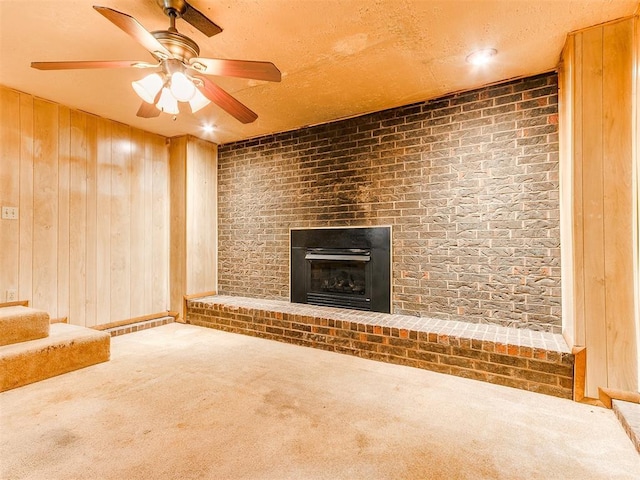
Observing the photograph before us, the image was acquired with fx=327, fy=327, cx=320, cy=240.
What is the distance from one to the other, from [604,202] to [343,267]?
7.86ft

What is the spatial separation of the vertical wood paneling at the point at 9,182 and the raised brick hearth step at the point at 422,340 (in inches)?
75.3

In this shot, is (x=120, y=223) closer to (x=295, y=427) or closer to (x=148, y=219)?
A: (x=148, y=219)

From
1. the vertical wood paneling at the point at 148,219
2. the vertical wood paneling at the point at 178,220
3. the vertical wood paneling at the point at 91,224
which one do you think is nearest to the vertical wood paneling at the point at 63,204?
the vertical wood paneling at the point at 91,224

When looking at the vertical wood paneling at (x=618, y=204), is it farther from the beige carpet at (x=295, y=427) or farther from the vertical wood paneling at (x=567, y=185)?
the beige carpet at (x=295, y=427)

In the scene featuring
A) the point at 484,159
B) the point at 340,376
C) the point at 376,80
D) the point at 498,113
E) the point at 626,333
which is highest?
the point at 376,80

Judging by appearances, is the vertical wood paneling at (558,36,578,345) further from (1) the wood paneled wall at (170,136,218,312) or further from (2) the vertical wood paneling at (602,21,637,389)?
(1) the wood paneled wall at (170,136,218,312)

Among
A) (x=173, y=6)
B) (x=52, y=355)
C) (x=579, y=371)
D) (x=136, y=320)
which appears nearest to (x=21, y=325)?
(x=52, y=355)

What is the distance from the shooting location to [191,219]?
4.41m

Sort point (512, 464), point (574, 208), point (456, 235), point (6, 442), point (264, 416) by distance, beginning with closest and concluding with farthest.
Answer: point (512, 464)
point (6, 442)
point (264, 416)
point (574, 208)
point (456, 235)

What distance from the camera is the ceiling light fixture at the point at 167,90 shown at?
6.12ft

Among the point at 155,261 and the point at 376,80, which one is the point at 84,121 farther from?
the point at 376,80

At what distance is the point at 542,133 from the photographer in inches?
108

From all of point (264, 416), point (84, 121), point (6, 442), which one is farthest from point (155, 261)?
point (264, 416)

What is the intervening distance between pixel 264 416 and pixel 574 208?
243 cm
